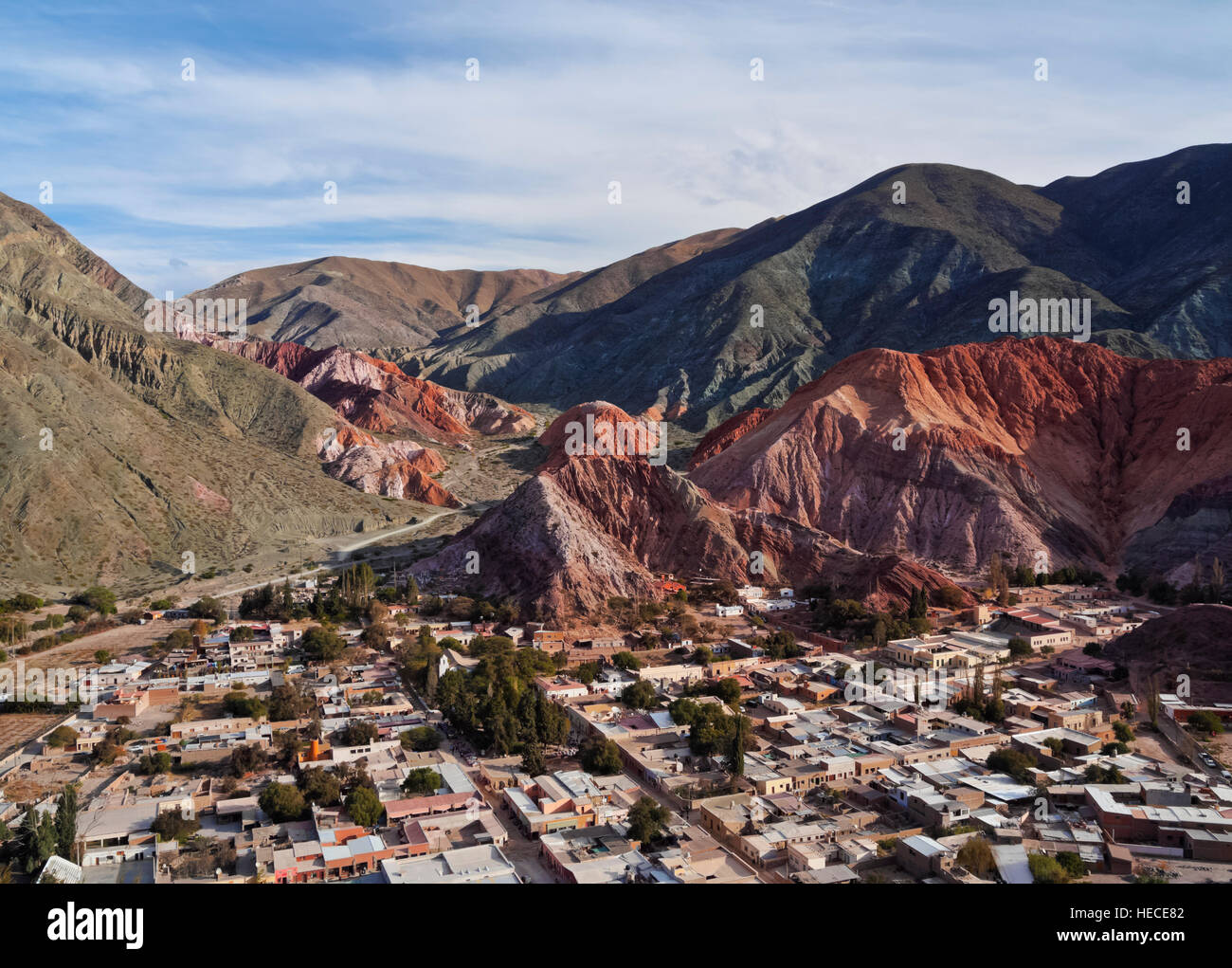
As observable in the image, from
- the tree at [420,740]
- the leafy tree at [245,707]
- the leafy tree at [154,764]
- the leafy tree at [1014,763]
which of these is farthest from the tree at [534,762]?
the leafy tree at [1014,763]

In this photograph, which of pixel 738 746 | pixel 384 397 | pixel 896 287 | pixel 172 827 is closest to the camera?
pixel 172 827

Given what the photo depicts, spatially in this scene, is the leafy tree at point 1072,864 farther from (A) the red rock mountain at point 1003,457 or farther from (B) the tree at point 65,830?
(A) the red rock mountain at point 1003,457

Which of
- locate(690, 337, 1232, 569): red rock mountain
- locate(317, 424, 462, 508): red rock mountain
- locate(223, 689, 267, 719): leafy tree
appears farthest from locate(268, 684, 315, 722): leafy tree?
locate(317, 424, 462, 508): red rock mountain

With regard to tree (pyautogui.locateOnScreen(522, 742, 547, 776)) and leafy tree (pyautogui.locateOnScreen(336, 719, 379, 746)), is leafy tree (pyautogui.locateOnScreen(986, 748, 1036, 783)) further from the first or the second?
leafy tree (pyautogui.locateOnScreen(336, 719, 379, 746))

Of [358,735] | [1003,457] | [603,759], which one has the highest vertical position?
[1003,457]

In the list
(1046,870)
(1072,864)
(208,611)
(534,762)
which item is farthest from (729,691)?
(208,611)

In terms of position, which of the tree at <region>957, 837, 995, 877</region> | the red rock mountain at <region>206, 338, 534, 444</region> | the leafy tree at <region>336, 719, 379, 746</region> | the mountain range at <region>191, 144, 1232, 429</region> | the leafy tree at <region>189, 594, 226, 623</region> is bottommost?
the tree at <region>957, 837, 995, 877</region>

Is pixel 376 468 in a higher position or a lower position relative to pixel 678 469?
higher

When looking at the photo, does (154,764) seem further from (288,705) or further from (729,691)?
(729,691)
